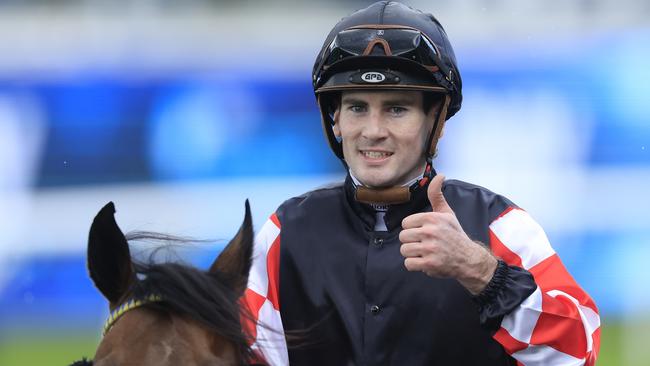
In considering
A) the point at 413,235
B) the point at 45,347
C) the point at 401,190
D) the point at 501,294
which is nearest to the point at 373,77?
the point at 401,190

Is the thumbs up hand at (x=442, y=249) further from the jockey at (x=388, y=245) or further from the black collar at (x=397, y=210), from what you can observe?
the black collar at (x=397, y=210)

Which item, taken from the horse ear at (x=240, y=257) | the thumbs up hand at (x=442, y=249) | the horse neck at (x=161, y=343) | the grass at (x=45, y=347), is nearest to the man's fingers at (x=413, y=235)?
the thumbs up hand at (x=442, y=249)

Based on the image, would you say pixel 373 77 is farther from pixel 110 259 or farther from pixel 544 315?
pixel 110 259

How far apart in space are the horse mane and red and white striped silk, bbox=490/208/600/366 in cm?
68

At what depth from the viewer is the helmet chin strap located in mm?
2770

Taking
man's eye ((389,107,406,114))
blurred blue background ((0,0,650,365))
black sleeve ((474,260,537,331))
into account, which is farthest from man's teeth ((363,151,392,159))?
blurred blue background ((0,0,650,365))

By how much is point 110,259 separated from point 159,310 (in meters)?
0.18

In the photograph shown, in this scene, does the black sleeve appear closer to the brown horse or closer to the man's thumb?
the man's thumb

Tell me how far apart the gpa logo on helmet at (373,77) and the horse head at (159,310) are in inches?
23.7

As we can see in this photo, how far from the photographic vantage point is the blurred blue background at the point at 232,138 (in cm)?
711

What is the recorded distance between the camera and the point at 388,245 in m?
2.78

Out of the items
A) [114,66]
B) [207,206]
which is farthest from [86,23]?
[207,206]

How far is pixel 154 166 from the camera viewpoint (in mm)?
7262

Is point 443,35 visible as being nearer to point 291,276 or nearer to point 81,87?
point 291,276
